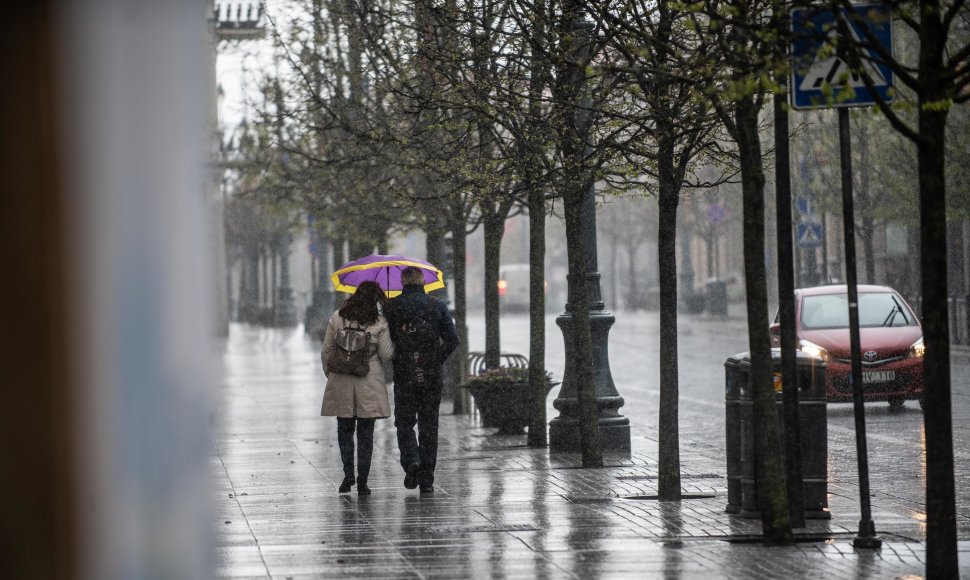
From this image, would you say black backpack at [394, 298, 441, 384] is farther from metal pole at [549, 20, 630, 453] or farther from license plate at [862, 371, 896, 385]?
license plate at [862, 371, 896, 385]

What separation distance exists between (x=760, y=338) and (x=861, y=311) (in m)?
11.6

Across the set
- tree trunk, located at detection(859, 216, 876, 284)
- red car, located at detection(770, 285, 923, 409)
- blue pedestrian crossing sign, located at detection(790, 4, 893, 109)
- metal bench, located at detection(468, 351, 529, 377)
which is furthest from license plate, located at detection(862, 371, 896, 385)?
tree trunk, located at detection(859, 216, 876, 284)

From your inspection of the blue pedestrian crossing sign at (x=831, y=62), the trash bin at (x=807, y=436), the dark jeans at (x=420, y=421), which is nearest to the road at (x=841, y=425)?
the trash bin at (x=807, y=436)

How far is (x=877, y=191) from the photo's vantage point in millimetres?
39344

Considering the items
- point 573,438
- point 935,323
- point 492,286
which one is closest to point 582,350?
point 573,438

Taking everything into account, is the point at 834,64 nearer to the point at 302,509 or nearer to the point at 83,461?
the point at 302,509

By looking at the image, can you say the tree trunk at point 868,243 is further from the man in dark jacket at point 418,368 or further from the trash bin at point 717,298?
the man in dark jacket at point 418,368

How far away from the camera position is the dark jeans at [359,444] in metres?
10.7

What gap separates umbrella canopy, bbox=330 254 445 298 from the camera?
12.7 m

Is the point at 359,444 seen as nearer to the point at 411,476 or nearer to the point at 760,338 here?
the point at 411,476

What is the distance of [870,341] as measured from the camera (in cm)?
1780

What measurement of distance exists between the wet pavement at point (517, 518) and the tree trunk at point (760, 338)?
0.75 ft

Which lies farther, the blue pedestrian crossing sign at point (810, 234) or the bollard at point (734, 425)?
the blue pedestrian crossing sign at point (810, 234)

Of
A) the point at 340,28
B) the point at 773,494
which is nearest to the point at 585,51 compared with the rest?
the point at 773,494
